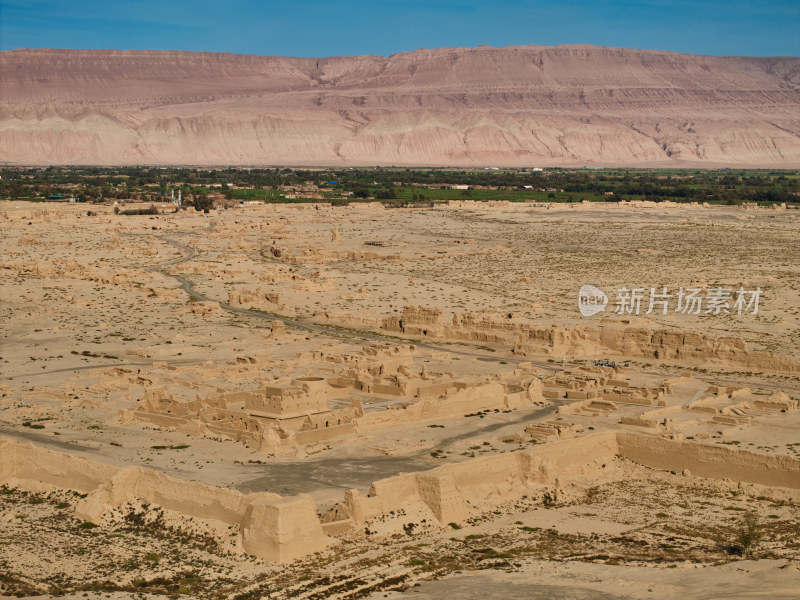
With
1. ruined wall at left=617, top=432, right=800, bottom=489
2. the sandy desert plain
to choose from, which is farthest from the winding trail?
ruined wall at left=617, top=432, right=800, bottom=489

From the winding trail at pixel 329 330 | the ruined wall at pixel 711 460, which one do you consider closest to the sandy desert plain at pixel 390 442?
the ruined wall at pixel 711 460

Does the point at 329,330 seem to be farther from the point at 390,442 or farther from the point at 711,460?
the point at 711,460

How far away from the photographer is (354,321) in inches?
2272

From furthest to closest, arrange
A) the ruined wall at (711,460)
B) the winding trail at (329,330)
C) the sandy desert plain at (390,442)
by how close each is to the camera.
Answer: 1. the winding trail at (329,330)
2. the ruined wall at (711,460)
3. the sandy desert plain at (390,442)

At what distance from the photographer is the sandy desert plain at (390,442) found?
24859 mm

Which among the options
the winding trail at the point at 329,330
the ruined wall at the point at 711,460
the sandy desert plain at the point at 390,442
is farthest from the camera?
the winding trail at the point at 329,330

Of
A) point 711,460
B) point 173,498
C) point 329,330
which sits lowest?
point 173,498

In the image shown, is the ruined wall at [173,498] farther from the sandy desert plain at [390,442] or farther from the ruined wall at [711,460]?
the ruined wall at [711,460]

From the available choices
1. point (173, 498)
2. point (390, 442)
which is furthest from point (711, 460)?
point (173, 498)

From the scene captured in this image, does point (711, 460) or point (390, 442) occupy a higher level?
point (711, 460)

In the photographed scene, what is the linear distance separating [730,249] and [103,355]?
2360 inches

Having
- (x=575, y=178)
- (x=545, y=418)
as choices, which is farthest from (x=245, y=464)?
(x=575, y=178)

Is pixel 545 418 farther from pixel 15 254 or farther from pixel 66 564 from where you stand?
pixel 15 254

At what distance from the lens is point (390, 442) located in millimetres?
34438
